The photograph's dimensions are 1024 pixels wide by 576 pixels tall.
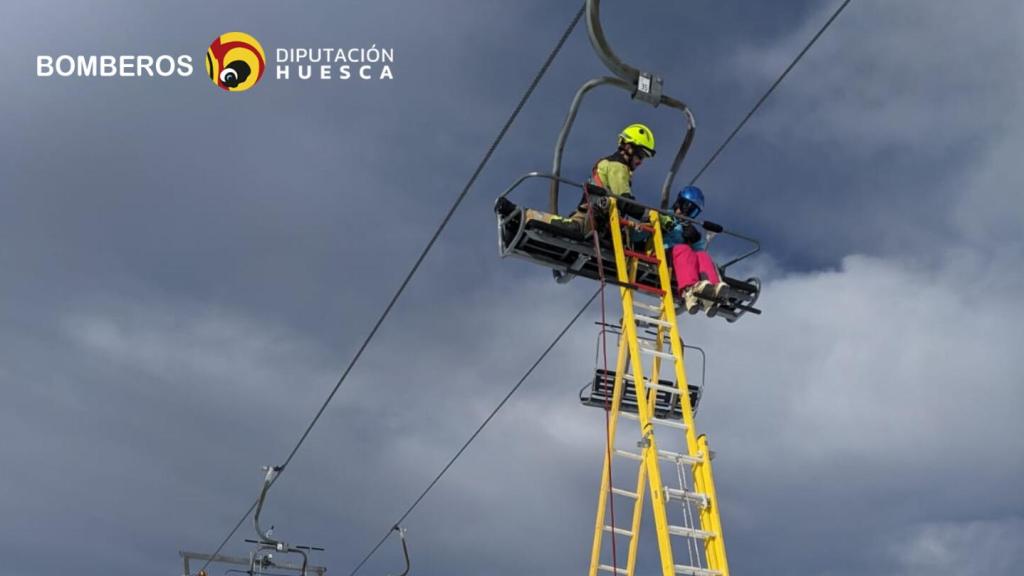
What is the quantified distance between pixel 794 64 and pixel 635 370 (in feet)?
13.5

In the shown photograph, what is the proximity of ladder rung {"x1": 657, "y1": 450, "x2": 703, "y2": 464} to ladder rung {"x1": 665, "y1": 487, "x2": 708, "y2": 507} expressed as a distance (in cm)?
34

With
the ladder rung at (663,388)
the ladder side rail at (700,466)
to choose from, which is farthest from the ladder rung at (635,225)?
the ladder rung at (663,388)

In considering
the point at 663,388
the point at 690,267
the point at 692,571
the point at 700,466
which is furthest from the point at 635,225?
the point at 692,571

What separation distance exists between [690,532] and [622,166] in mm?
4775

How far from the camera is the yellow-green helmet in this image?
13250 mm

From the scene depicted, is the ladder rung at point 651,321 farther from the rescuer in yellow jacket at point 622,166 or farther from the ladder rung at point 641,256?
the rescuer in yellow jacket at point 622,166

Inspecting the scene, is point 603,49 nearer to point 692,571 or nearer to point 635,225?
point 635,225

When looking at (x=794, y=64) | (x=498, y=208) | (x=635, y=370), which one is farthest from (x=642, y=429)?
(x=794, y=64)

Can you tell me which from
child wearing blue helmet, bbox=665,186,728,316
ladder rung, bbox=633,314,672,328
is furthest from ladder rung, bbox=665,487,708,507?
child wearing blue helmet, bbox=665,186,728,316

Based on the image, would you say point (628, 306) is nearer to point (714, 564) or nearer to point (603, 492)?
point (603, 492)

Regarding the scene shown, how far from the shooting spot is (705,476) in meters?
10.4

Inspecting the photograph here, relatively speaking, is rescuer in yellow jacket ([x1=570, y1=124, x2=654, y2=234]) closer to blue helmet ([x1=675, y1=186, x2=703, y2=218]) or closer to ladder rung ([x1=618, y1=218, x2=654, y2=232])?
ladder rung ([x1=618, y1=218, x2=654, y2=232])

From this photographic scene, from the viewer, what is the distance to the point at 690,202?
13539 mm

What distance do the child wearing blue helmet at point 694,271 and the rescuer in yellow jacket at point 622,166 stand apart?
0.75 metres
